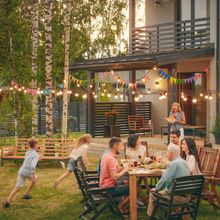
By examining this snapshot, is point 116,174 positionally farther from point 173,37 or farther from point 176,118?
point 173,37

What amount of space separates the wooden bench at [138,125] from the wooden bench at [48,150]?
5.41 meters

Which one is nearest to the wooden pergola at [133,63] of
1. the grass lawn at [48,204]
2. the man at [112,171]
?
the grass lawn at [48,204]

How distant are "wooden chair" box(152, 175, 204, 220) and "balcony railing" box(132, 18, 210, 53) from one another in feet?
36.2

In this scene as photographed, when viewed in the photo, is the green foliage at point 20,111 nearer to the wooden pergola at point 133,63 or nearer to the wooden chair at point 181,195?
the wooden pergola at point 133,63

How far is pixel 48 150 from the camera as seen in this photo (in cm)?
1441

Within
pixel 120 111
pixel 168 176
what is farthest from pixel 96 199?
pixel 120 111

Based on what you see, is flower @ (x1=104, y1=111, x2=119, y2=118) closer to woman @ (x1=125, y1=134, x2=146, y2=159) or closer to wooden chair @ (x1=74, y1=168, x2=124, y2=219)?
woman @ (x1=125, y1=134, x2=146, y2=159)

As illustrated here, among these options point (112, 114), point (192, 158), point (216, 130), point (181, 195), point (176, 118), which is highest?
point (112, 114)

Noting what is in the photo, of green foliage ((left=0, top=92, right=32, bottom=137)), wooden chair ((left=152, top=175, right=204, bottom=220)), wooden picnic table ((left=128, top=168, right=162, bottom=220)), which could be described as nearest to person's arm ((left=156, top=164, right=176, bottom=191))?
wooden chair ((left=152, top=175, right=204, bottom=220))

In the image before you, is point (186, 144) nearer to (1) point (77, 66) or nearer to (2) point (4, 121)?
(2) point (4, 121)

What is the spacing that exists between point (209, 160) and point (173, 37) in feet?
36.9

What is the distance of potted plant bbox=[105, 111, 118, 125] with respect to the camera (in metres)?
19.9

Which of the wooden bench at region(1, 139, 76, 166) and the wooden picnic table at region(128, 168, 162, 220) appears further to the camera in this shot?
the wooden bench at region(1, 139, 76, 166)

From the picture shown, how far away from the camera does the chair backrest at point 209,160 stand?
8594mm
